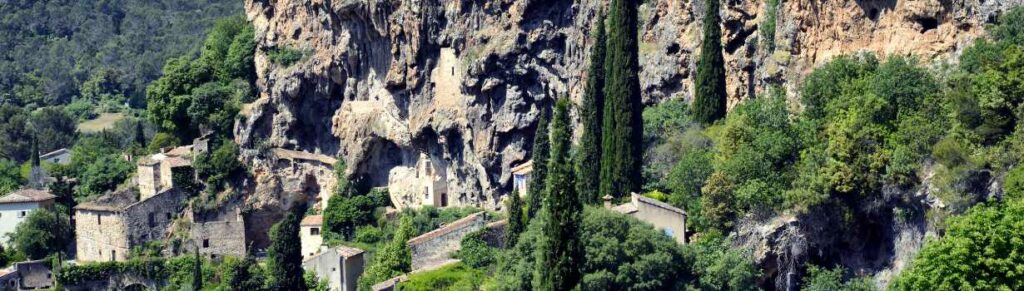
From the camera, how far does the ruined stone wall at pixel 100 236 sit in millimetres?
66125

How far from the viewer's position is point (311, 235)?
208 feet

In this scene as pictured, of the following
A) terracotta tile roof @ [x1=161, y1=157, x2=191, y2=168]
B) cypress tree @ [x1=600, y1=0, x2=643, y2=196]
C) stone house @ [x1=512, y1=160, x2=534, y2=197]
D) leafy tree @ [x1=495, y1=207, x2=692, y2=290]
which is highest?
cypress tree @ [x1=600, y1=0, x2=643, y2=196]

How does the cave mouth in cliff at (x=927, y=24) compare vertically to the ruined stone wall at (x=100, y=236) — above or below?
above

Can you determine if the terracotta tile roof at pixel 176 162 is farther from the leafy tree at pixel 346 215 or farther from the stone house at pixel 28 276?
the leafy tree at pixel 346 215

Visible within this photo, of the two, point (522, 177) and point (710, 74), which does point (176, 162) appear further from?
point (710, 74)

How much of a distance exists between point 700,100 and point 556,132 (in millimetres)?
A: 9573

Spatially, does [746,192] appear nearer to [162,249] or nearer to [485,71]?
[485,71]

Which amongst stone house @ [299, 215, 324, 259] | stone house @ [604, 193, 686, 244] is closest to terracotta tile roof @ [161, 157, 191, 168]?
stone house @ [299, 215, 324, 259]

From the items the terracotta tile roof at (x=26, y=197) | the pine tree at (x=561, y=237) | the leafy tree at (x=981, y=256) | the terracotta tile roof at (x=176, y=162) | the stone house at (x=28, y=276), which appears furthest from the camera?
the terracotta tile roof at (x=26, y=197)

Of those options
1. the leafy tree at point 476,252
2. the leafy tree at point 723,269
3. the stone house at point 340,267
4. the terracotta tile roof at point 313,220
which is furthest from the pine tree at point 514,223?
the terracotta tile roof at point 313,220

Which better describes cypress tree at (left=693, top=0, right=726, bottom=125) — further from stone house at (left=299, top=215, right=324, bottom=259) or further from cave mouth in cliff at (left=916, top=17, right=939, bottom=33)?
stone house at (left=299, top=215, right=324, bottom=259)

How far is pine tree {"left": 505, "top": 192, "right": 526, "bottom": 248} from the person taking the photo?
4972cm

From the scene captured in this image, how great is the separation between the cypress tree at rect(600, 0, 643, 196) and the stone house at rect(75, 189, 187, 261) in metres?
22.5

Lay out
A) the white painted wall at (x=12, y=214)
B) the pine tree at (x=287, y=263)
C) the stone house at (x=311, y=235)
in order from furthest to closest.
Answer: the white painted wall at (x=12, y=214) → the stone house at (x=311, y=235) → the pine tree at (x=287, y=263)
